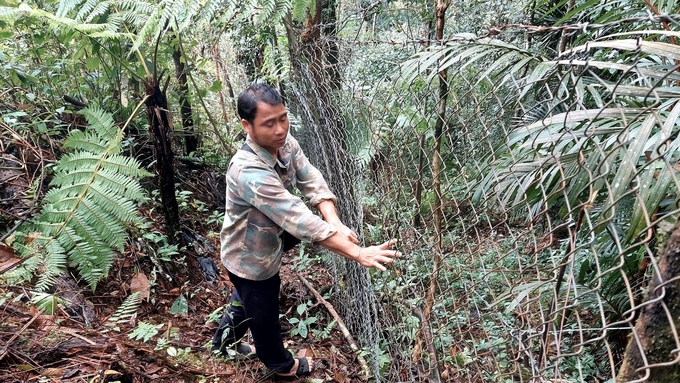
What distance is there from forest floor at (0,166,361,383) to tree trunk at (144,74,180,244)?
0.42 m

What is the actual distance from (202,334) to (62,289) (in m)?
0.91

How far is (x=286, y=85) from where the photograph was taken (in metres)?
3.52

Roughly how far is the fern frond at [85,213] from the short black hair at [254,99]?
1013 millimetres

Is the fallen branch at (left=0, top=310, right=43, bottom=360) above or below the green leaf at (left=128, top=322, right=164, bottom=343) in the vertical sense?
above

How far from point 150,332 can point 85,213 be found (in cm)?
77

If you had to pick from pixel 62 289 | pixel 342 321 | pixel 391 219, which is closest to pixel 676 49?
pixel 391 219

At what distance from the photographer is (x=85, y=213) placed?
2283mm

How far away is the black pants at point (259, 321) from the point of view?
7.29 ft

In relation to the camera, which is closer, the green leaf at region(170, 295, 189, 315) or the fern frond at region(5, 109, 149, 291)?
the fern frond at region(5, 109, 149, 291)

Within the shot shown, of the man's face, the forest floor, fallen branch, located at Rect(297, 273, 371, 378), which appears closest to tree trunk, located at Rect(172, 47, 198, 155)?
the forest floor

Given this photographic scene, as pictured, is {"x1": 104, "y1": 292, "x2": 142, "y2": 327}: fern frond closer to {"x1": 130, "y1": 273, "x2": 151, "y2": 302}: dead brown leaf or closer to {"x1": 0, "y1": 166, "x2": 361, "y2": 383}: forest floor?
{"x1": 0, "y1": 166, "x2": 361, "y2": 383}: forest floor

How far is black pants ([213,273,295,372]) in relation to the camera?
222 cm

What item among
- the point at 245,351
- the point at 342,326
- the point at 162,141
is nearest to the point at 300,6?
the point at 162,141

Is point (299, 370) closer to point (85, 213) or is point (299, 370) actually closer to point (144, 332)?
point (144, 332)
